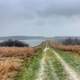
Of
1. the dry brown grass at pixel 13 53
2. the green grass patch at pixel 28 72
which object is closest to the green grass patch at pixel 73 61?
the green grass patch at pixel 28 72

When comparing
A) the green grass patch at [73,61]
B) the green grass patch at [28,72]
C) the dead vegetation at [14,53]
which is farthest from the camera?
the dead vegetation at [14,53]

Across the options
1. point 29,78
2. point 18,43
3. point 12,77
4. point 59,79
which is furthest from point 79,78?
point 18,43

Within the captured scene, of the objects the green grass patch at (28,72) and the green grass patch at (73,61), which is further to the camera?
the green grass patch at (73,61)

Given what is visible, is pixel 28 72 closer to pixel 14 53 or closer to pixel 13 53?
pixel 13 53

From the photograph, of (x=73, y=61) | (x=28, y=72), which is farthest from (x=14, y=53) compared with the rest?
(x=28, y=72)

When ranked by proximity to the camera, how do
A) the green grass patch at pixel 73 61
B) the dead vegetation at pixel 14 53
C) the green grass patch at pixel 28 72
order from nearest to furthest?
the green grass patch at pixel 28 72 → the green grass patch at pixel 73 61 → the dead vegetation at pixel 14 53

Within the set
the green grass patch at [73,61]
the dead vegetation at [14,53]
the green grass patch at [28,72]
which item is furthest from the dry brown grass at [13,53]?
the green grass patch at [28,72]

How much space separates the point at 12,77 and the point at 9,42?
7027 centimetres

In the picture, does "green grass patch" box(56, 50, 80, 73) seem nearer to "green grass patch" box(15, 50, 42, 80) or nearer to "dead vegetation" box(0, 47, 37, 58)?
"green grass patch" box(15, 50, 42, 80)

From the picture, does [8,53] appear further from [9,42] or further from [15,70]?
[9,42]

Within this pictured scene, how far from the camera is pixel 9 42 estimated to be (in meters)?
91.1

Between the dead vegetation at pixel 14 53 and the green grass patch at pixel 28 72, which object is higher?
the green grass patch at pixel 28 72

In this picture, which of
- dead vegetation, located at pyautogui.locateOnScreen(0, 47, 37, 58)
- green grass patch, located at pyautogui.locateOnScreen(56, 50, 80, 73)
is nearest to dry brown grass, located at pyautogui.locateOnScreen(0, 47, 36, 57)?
dead vegetation, located at pyautogui.locateOnScreen(0, 47, 37, 58)

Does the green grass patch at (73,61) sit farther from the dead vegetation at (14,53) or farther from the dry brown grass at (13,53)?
the dry brown grass at (13,53)
